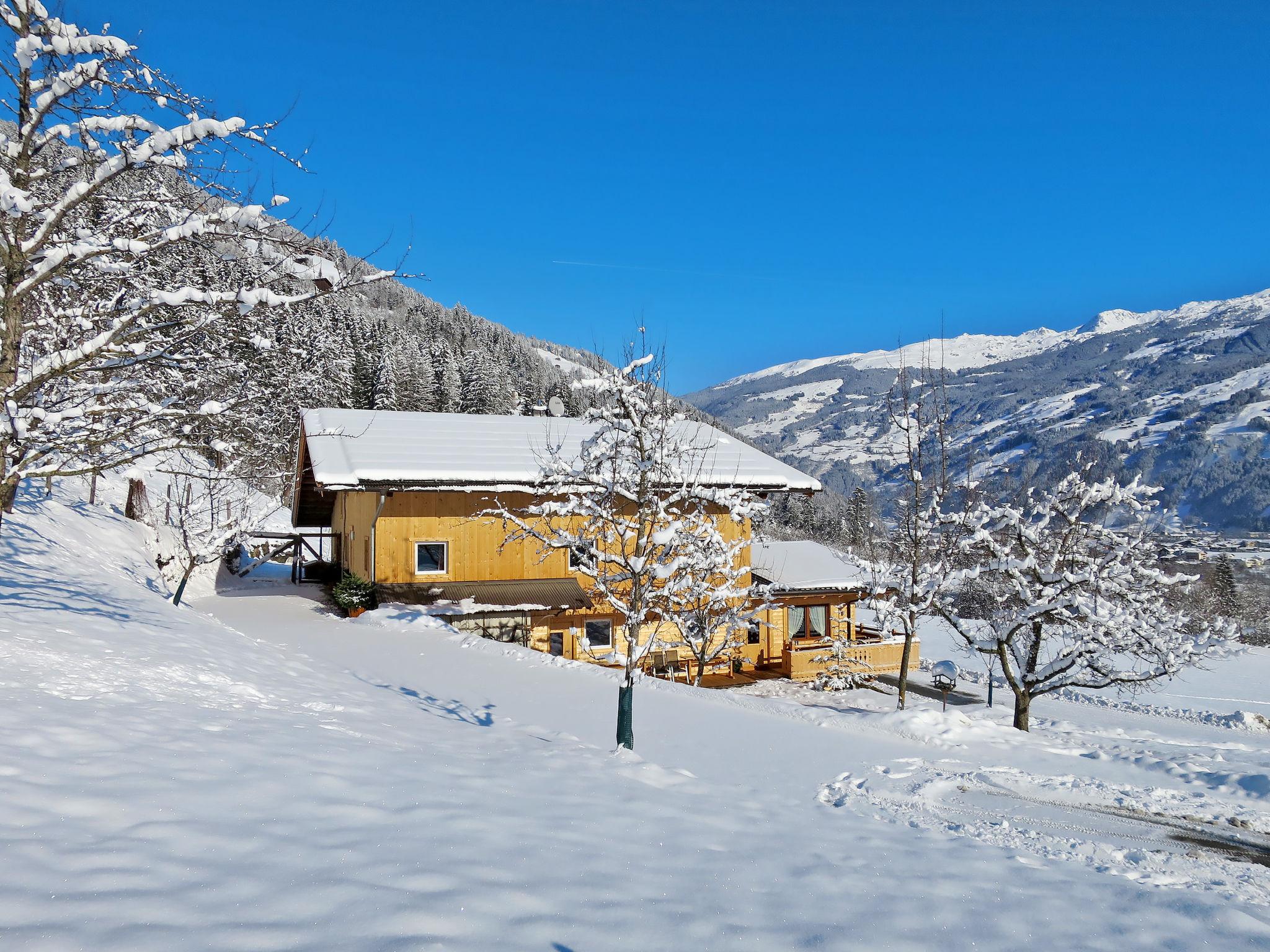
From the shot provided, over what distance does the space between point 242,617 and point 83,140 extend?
525 inches

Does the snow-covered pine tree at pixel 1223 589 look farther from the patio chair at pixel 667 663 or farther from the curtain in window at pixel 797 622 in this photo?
the patio chair at pixel 667 663

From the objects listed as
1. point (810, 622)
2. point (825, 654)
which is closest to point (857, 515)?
point (810, 622)

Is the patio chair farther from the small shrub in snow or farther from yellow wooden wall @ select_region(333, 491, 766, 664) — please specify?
the small shrub in snow

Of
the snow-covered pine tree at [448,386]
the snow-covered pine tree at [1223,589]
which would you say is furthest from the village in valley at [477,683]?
the snow-covered pine tree at [448,386]

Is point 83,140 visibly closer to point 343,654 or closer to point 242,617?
point 343,654

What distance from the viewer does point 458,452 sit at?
19969 millimetres

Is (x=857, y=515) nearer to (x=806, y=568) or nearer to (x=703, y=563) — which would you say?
(x=806, y=568)

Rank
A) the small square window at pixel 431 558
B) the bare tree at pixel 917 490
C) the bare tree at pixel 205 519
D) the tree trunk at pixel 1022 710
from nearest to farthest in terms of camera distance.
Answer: the tree trunk at pixel 1022 710 < the bare tree at pixel 917 490 < the bare tree at pixel 205 519 < the small square window at pixel 431 558

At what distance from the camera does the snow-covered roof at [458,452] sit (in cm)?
1791

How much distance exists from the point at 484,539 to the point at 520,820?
14.7m

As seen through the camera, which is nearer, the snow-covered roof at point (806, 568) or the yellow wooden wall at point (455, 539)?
the yellow wooden wall at point (455, 539)

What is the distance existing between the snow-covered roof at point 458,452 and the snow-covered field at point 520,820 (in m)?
6.40

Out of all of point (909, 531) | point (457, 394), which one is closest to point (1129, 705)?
point (909, 531)

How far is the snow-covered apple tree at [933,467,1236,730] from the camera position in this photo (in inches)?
593
